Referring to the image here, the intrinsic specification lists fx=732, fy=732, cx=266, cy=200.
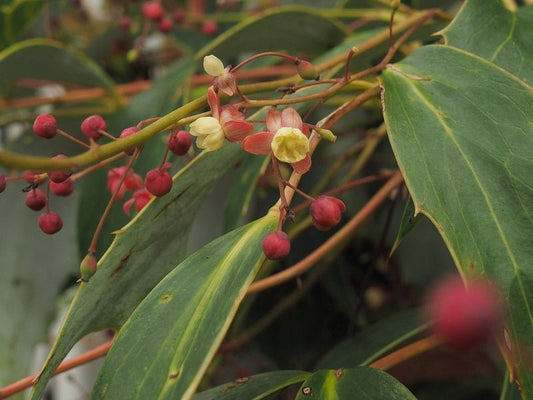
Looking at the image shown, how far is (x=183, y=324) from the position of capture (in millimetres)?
412

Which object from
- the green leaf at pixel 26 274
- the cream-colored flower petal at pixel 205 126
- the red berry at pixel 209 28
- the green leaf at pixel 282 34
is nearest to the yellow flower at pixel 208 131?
the cream-colored flower petal at pixel 205 126

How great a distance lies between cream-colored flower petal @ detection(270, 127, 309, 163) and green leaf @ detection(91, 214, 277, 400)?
0.19 feet

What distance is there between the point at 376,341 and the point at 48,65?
0.46m

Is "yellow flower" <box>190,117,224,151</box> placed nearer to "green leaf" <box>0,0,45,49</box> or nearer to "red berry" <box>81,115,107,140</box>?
"red berry" <box>81,115,107,140</box>

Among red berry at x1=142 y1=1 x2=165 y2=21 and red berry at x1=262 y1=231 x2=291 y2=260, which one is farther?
red berry at x1=142 y1=1 x2=165 y2=21

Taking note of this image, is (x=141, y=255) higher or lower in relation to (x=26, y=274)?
higher

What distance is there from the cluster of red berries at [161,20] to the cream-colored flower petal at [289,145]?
21.2 inches

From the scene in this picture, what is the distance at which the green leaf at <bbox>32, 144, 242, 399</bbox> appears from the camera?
18.2 inches

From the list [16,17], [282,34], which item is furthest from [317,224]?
[16,17]

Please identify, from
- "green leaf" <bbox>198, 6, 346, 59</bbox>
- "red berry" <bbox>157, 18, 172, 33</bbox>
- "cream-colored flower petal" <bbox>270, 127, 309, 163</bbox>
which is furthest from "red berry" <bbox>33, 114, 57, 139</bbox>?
"red berry" <bbox>157, 18, 172, 33</bbox>

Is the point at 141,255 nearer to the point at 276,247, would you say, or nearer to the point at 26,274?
the point at 276,247

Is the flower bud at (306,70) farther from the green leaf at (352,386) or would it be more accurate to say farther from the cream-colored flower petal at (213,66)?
the green leaf at (352,386)

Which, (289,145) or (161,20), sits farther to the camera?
(161,20)

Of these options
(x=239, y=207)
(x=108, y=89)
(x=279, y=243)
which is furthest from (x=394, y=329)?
(x=108, y=89)
